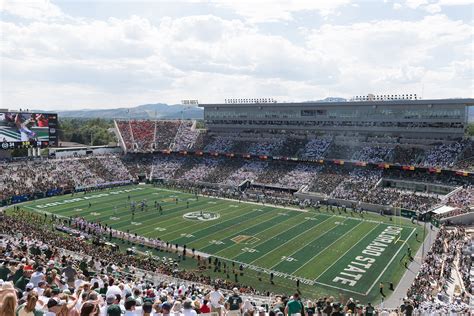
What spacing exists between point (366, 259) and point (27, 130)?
1663 inches

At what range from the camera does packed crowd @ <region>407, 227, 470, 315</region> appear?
1495 centimetres

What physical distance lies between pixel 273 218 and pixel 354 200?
396 inches

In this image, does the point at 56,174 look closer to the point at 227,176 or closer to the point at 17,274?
the point at 227,176

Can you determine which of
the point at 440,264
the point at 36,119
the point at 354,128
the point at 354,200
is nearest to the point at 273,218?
the point at 354,200

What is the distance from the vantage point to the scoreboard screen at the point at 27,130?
47469mm

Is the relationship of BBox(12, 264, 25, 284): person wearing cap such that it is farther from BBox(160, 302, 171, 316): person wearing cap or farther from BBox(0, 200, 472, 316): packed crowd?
BBox(160, 302, 171, 316): person wearing cap

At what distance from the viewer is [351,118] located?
54719mm

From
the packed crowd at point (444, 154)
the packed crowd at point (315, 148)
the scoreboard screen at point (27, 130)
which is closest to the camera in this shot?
the packed crowd at point (444, 154)

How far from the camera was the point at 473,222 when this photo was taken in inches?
1334

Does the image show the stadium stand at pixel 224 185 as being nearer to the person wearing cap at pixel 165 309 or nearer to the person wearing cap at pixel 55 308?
the person wearing cap at pixel 165 309

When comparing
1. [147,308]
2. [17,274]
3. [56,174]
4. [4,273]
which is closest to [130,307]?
[147,308]

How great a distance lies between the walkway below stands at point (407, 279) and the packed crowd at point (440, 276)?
60 cm

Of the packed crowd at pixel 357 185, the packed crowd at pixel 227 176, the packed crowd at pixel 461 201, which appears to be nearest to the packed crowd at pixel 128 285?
the packed crowd at pixel 461 201

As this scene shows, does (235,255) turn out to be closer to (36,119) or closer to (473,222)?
(473,222)
